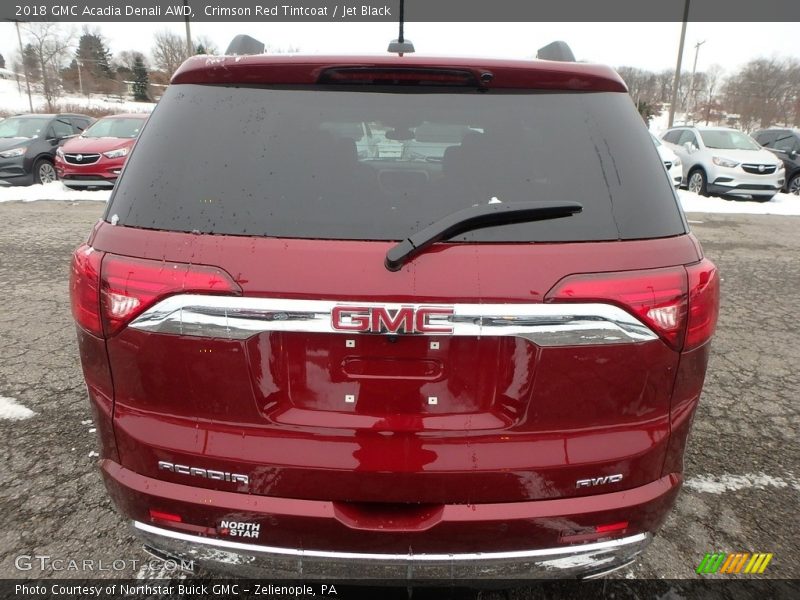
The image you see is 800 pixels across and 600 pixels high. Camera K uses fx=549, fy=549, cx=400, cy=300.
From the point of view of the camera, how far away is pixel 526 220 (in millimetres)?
1472

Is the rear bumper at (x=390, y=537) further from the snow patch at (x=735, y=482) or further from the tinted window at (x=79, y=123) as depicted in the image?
the tinted window at (x=79, y=123)

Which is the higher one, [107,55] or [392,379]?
[107,55]

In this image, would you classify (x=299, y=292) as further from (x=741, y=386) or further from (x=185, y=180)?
(x=741, y=386)

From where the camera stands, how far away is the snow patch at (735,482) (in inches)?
106

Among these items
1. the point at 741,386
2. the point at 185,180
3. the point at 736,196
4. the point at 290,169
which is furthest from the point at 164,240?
the point at 736,196

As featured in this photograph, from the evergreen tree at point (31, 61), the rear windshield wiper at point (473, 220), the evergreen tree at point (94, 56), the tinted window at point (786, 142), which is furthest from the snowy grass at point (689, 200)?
the evergreen tree at point (94, 56)

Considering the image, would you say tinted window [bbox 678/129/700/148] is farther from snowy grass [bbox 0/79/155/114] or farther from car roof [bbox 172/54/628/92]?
snowy grass [bbox 0/79/155/114]

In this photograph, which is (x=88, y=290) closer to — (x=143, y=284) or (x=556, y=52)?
(x=143, y=284)

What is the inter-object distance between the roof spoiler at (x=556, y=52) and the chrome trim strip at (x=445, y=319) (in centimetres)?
113

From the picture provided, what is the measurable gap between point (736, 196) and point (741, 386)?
12.6 m

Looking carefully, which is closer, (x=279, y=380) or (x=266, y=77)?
(x=279, y=380)

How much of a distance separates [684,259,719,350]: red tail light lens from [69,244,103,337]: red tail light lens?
1.64m

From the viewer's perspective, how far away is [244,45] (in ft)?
6.94

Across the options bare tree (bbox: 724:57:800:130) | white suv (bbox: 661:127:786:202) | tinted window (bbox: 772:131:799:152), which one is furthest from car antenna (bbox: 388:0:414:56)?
bare tree (bbox: 724:57:800:130)
